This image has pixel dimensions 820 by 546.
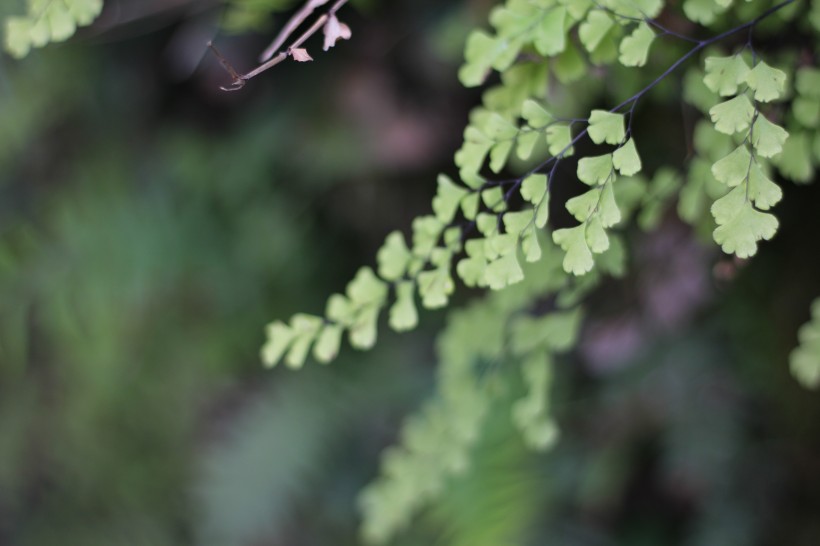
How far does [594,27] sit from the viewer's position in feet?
1.60

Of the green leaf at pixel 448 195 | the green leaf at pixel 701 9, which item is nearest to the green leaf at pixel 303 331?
the green leaf at pixel 448 195

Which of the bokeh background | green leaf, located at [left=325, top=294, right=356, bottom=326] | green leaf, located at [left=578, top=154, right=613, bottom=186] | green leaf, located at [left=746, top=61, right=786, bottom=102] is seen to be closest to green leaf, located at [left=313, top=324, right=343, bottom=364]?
green leaf, located at [left=325, top=294, right=356, bottom=326]

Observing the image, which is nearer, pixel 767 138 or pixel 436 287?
pixel 767 138

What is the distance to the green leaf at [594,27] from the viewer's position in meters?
0.49

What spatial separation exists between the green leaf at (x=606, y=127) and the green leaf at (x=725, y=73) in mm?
55

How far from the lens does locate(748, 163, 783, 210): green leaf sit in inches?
16.6

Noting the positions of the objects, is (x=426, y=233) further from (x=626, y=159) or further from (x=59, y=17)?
(x=59, y=17)

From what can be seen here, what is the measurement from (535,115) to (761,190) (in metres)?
0.14

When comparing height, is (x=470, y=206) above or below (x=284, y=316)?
below

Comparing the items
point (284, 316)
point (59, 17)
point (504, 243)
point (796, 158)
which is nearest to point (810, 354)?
point (796, 158)

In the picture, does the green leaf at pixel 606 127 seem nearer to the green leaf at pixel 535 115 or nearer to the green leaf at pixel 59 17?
the green leaf at pixel 535 115

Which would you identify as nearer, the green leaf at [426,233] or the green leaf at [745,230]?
the green leaf at [745,230]

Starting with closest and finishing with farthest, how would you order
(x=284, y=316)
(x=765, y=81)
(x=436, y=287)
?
(x=765, y=81), (x=436, y=287), (x=284, y=316)

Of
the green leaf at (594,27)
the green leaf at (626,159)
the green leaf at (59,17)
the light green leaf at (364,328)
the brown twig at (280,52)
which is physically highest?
the green leaf at (59,17)
